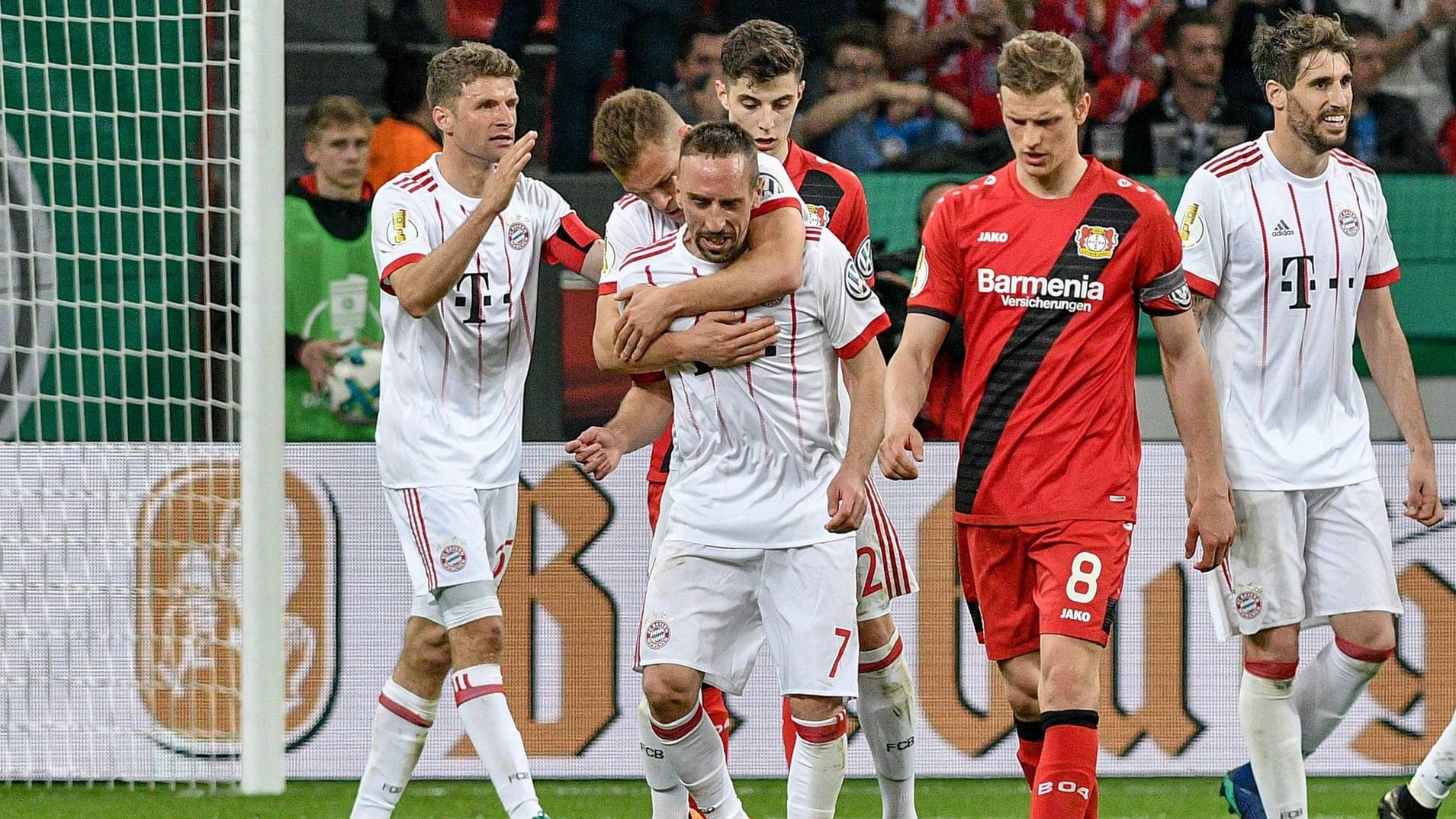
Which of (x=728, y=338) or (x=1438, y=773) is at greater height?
(x=728, y=338)

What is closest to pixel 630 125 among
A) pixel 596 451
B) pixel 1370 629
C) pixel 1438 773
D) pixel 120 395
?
pixel 596 451

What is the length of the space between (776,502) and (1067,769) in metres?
0.81

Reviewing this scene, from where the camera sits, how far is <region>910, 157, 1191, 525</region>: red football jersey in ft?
13.1

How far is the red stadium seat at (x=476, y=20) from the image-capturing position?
661 cm

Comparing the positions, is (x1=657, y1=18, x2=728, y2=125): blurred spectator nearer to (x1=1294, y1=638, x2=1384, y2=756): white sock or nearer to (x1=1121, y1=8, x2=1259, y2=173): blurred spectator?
(x1=1121, y1=8, x2=1259, y2=173): blurred spectator

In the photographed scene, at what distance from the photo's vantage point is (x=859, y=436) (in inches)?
154

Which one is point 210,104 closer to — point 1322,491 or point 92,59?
point 92,59

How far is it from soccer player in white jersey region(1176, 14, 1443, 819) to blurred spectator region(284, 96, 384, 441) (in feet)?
8.68

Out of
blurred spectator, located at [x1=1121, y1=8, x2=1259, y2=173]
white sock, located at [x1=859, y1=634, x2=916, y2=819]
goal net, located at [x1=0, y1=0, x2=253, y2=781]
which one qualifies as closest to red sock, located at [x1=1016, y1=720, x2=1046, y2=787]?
white sock, located at [x1=859, y1=634, x2=916, y2=819]

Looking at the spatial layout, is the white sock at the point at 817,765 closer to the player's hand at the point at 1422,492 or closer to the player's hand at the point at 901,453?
the player's hand at the point at 901,453

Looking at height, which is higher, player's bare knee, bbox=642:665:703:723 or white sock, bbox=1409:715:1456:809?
player's bare knee, bbox=642:665:703:723

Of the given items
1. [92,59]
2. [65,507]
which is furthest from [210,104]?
[65,507]

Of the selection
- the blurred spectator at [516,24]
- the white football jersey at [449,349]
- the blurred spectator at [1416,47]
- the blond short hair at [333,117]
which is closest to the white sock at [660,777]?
the white football jersey at [449,349]

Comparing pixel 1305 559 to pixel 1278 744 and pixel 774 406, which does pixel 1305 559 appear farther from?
pixel 774 406
